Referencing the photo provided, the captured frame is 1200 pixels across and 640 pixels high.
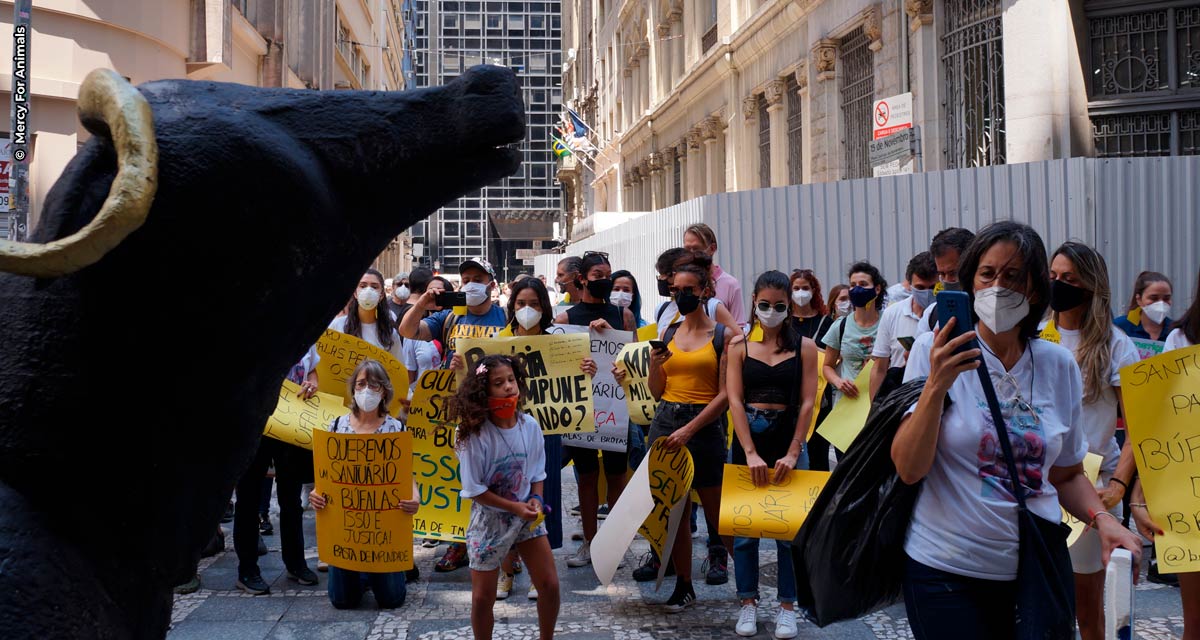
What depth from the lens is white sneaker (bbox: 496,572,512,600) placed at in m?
6.46

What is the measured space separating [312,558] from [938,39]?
11.4 metres

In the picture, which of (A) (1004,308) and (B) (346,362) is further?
(B) (346,362)

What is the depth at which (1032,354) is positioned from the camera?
310 cm

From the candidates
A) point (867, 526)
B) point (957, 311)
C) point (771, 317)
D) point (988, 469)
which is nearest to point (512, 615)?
point (771, 317)

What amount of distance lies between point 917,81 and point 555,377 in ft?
32.5

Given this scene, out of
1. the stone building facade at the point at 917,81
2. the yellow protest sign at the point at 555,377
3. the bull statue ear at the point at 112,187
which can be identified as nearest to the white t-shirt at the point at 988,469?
the bull statue ear at the point at 112,187

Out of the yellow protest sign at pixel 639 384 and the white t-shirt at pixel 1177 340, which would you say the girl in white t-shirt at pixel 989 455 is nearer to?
the white t-shirt at pixel 1177 340

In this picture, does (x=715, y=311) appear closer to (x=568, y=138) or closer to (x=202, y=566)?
(x=202, y=566)

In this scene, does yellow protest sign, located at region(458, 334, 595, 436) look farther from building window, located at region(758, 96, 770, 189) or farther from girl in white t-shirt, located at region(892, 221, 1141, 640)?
building window, located at region(758, 96, 770, 189)

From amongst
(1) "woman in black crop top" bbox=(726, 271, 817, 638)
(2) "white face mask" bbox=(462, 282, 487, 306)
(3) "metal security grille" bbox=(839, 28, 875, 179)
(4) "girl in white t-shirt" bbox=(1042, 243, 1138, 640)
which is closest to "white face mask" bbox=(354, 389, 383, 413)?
(2) "white face mask" bbox=(462, 282, 487, 306)

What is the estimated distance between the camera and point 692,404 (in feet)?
20.5

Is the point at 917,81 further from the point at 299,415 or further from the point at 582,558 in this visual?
the point at 299,415

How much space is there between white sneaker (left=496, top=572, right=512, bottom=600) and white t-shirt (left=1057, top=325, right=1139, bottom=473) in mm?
3595

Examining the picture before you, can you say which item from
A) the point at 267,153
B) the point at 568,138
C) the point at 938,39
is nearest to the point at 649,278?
the point at 938,39
